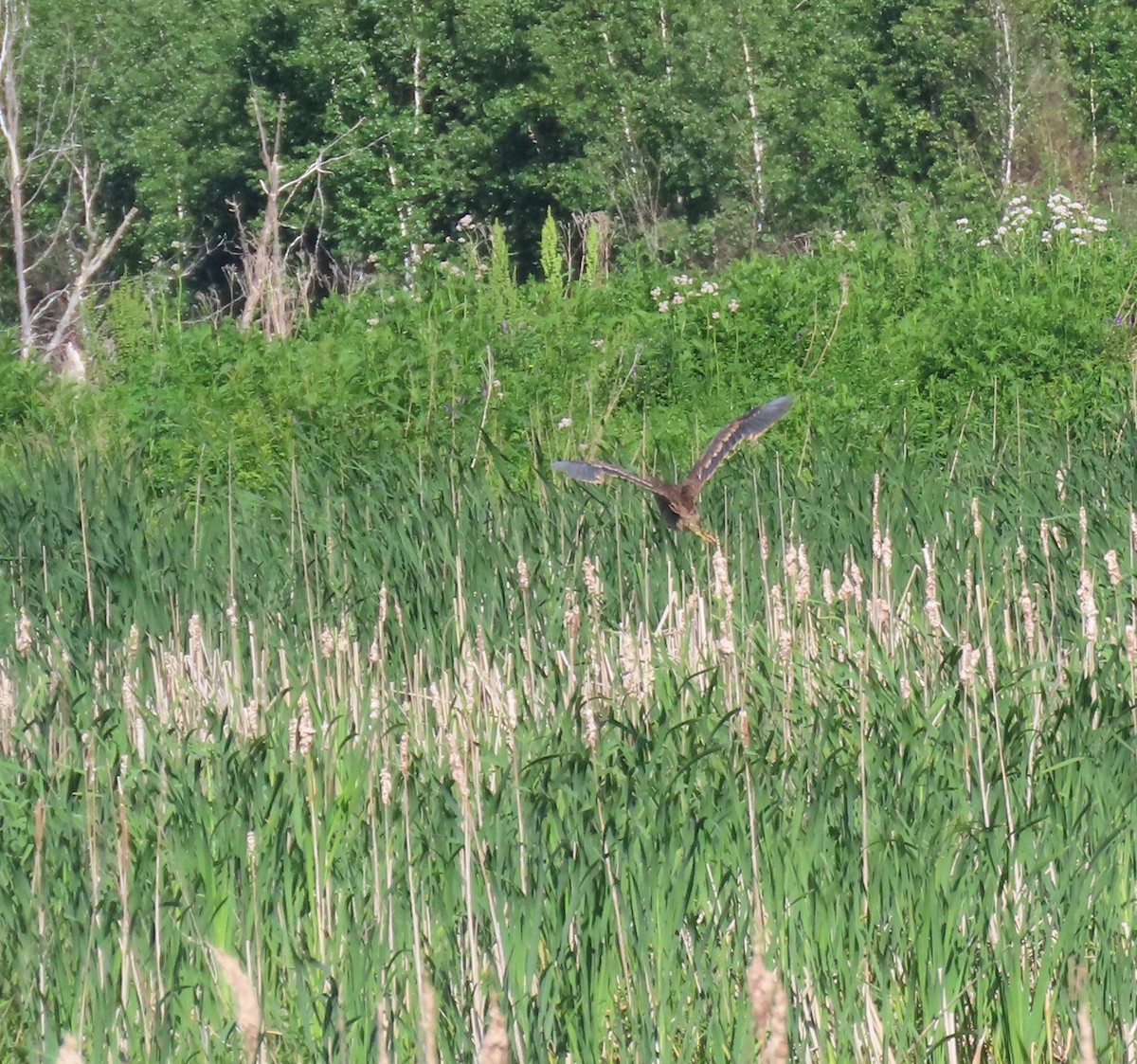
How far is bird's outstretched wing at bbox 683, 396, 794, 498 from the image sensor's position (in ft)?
12.5

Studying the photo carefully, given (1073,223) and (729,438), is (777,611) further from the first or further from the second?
(1073,223)

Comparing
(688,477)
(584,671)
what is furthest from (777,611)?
(688,477)

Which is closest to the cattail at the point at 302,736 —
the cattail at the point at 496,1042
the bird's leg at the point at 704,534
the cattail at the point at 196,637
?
the cattail at the point at 196,637

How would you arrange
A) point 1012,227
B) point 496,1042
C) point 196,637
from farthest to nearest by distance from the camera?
1. point 1012,227
2. point 196,637
3. point 496,1042

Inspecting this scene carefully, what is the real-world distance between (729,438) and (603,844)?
1.83m

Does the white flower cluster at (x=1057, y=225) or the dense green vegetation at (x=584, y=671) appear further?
the white flower cluster at (x=1057, y=225)

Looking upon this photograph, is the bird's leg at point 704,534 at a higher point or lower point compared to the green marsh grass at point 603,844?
higher

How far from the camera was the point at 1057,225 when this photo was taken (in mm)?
8602

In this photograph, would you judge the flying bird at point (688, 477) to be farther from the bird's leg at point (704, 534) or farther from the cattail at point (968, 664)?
the cattail at point (968, 664)

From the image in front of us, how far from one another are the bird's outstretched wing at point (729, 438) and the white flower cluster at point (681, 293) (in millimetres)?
3427

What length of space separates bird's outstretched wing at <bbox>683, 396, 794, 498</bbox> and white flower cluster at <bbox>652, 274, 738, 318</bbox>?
3.43 m

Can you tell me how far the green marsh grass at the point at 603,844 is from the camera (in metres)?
2.00

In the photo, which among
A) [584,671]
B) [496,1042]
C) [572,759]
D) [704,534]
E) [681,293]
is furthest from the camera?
[681,293]

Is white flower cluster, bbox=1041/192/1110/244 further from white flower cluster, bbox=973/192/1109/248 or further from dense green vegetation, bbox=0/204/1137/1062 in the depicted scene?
dense green vegetation, bbox=0/204/1137/1062
